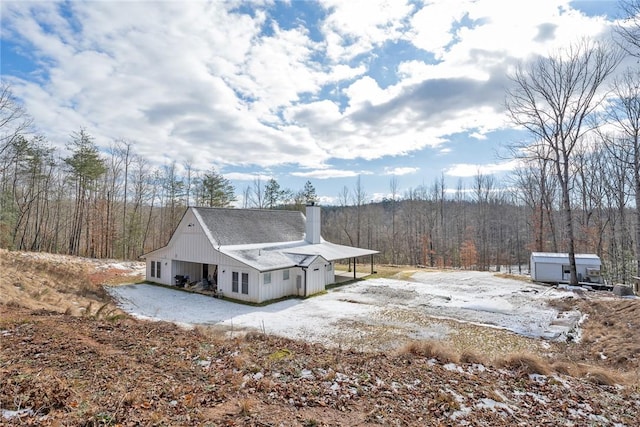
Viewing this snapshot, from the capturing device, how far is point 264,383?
498 centimetres

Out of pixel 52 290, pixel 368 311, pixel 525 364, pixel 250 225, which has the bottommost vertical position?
pixel 368 311

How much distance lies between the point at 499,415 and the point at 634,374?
4758 millimetres

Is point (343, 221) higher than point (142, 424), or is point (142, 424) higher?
point (343, 221)

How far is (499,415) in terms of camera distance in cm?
464

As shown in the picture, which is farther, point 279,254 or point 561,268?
point 561,268

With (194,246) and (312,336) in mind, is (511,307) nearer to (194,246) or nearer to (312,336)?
(312,336)

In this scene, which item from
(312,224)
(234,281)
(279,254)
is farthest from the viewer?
(312,224)

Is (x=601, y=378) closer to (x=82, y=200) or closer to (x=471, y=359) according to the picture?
(x=471, y=359)

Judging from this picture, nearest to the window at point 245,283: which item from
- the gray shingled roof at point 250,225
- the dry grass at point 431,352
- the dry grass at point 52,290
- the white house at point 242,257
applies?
the white house at point 242,257

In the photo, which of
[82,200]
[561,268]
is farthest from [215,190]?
[561,268]

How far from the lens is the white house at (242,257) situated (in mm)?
15711

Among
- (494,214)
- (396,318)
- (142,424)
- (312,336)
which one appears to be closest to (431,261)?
(494,214)

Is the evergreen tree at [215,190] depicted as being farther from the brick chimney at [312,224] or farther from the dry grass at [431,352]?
the dry grass at [431,352]

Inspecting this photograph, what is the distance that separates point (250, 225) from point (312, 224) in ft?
15.5
